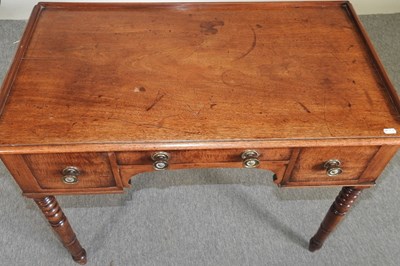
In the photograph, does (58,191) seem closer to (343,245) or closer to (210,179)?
(210,179)

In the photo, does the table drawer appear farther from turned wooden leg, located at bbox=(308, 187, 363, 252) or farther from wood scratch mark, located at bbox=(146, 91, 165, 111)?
turned wooden leg, located at bbox=(308, 187, 363, 252)

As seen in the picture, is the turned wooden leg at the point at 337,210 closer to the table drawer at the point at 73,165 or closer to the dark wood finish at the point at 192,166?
the dark wood finish at the point at 192,166

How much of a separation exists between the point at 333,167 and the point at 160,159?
491 mm

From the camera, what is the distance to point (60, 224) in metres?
1.34

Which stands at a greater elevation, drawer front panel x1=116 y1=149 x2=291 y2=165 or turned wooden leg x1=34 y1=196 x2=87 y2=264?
drawer front panel x1=116 y1=149 x2=291 y2=165

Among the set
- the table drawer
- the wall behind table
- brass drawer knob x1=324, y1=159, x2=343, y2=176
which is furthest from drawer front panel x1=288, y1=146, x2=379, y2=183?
the wall behind table

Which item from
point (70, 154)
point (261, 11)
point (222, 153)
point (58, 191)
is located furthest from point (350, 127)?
point (58, 191)

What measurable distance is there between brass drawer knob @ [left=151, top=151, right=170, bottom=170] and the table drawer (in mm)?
129

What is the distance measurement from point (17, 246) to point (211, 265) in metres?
0.80

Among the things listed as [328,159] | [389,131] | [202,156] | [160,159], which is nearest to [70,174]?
[160,159]

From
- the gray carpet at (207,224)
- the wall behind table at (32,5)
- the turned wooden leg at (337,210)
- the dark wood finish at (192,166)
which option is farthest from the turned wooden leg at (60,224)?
the wall behind table at (32,5)

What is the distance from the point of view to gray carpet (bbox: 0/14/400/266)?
1643 mm

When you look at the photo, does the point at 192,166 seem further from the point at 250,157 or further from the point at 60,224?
the point at 60,224

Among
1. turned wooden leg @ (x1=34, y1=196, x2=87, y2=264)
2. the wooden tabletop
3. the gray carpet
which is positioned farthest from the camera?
the gray carpet
